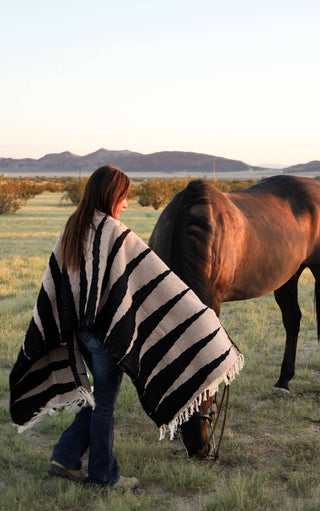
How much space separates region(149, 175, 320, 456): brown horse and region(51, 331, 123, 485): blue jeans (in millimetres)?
968

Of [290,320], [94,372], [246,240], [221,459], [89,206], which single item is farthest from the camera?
[290,320]

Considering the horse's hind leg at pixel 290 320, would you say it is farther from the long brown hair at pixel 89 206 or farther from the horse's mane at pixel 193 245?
the long brown hair at pixel 89 206

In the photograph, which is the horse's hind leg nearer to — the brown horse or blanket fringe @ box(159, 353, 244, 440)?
the brown horse

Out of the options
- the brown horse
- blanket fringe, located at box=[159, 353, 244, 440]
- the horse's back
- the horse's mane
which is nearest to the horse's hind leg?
the brown horse

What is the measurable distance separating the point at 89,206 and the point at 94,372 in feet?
3.27

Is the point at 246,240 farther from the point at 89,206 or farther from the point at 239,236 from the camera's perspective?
the point at 89,206

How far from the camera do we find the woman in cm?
293

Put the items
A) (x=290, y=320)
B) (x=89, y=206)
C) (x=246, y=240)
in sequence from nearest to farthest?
(x=89, y=206), (x=246, y=240), (x=290, y=320)

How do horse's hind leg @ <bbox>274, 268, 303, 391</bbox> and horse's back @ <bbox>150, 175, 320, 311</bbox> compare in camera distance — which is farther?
horse's hind leg @ <bbox>274, 268, 303, 391</bbox>

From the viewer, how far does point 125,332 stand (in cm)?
296

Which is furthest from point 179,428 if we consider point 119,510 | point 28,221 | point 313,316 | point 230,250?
point 28,221

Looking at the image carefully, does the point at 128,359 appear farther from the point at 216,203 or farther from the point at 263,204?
the point at 263,204

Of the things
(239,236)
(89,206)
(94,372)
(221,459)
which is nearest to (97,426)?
(94,372)

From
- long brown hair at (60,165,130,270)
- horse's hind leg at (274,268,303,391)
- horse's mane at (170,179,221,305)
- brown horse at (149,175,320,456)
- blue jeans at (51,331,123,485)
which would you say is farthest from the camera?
horse's hind leg at (274,268,303,391)
